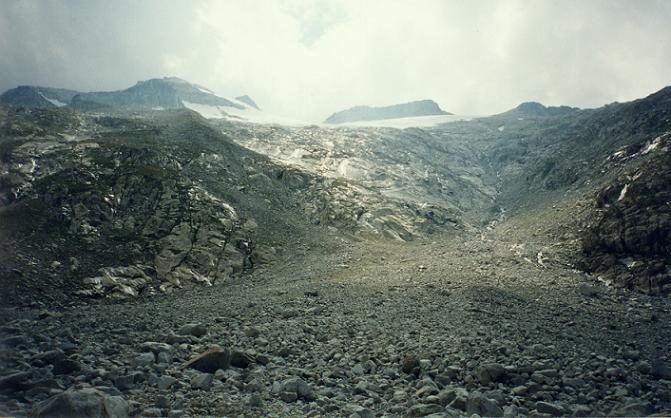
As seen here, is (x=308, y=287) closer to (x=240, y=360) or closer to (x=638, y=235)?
(x=240, y=360)

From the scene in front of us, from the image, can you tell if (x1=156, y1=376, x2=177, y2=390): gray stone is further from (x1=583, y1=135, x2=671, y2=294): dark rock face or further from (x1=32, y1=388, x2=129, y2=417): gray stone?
(x1=583, y1=135, x2=671, y2=294): dark rock face

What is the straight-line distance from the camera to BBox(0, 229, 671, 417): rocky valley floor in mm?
9727

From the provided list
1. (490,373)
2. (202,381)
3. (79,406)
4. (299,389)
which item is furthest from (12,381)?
(490,373)

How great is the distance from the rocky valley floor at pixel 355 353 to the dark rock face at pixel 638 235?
10.7ft

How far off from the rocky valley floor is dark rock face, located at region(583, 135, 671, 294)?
3.26m

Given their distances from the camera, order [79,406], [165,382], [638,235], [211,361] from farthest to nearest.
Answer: [638,235]
[211,361]
[165,382]
[79,406]

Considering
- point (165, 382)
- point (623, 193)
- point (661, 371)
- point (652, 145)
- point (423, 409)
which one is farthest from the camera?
point (652, 145)

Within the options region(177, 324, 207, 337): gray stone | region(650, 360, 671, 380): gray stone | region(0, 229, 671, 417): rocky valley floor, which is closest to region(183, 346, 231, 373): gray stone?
region(0, 229, 671, 417): rocky valley floor

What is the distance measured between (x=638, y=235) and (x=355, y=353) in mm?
30129

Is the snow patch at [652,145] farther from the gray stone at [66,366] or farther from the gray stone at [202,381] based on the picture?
the gray stone at [66,366]

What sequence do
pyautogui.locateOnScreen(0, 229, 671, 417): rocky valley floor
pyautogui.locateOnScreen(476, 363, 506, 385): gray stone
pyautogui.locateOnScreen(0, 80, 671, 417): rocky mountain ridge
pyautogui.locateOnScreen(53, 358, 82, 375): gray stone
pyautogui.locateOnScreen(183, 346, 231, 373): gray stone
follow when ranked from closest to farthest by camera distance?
pyautogui.locateOnScreen(0, 229, 671, 417): rocky valley floor, pyautogui.locateOnScreen(53, 358, 82, 375): gray stone, pyautogui.locateOnScreen(0, 80, 671, 417): rocky mountain ridge, pyautogui.locateOnScreen(183, 346, 231, 373): gray stone, pyautogui.locateOnScreen(476, 363, 506, 385): gray stone

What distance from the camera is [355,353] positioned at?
46.4 ft

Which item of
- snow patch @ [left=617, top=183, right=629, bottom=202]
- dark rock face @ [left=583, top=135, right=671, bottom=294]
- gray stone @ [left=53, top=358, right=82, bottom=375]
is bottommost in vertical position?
gray stone @ [left=53, top=358, right=82, bottom=375]

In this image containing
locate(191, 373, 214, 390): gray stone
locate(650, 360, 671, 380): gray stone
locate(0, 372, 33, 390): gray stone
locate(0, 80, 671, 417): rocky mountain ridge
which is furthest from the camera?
locate(650, 360, 671, 380): gray stone
